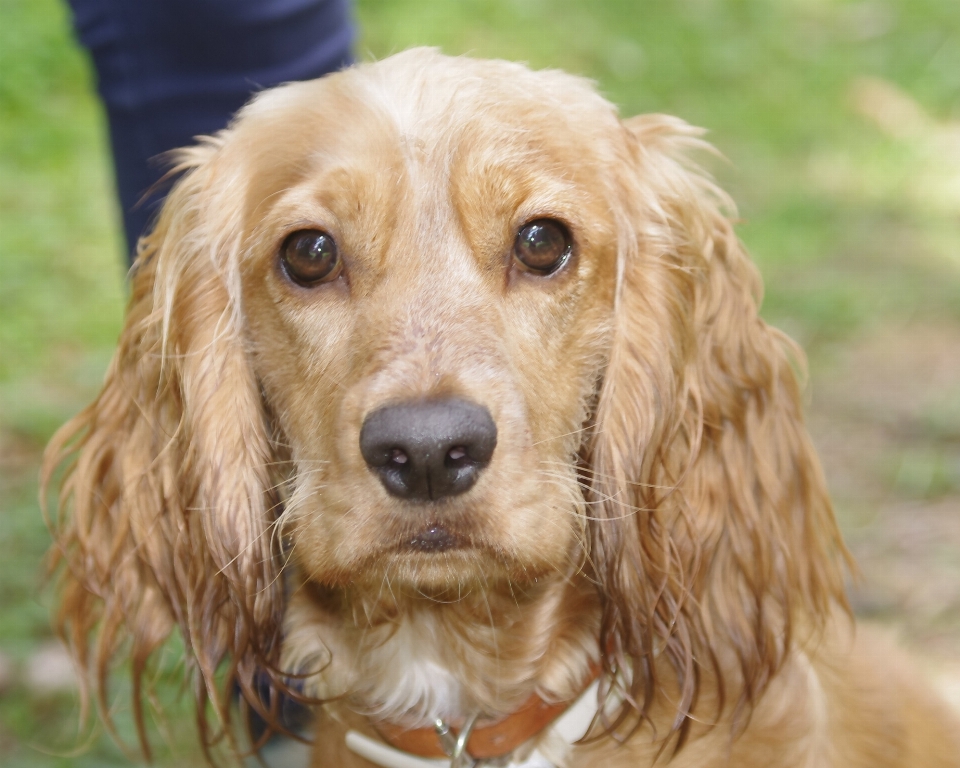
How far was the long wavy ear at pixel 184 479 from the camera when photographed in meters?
2.48

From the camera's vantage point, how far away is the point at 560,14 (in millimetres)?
7316

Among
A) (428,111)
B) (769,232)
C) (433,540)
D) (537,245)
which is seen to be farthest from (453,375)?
(769,232)

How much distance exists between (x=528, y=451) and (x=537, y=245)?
0.42 meters

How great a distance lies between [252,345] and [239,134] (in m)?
0.45

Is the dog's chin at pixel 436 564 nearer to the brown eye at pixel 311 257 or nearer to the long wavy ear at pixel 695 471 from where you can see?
the long wavy ear at pixel 695 471

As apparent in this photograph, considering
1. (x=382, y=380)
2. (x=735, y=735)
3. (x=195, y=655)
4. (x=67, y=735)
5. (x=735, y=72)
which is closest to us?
(x=382, y=380)

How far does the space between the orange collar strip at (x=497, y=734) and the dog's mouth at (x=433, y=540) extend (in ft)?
1.69

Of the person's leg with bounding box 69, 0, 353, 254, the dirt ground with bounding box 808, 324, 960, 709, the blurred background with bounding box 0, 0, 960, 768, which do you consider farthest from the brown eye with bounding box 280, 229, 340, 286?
the dirt ground with bounding box 808, 324, 960, 709

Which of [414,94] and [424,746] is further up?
[414,94]

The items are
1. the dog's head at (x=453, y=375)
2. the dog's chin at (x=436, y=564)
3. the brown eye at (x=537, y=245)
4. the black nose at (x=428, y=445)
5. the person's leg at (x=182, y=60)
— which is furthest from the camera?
the person's leg at (x=182, y=60)

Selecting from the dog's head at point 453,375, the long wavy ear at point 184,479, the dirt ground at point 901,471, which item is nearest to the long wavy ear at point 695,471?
the dog's head at point 453,375

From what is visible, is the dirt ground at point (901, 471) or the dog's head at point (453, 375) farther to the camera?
the dirt ground at point (901, 471)

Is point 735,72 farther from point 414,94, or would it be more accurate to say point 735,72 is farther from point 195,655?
point 195,655

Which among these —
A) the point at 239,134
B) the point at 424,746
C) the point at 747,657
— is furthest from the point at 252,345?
the point at 747,657
